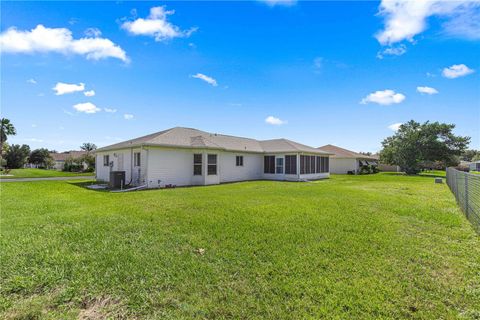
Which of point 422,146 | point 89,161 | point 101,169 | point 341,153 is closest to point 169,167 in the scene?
point 101,169

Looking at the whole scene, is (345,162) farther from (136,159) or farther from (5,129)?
(5,129)

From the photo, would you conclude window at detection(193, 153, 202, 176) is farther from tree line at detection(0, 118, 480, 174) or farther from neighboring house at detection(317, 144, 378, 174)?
tree line at detection(0, 118, 480, 174)

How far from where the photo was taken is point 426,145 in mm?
32438

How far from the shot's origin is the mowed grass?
9.43 feet

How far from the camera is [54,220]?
21.9 ft

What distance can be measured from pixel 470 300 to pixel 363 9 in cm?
1156

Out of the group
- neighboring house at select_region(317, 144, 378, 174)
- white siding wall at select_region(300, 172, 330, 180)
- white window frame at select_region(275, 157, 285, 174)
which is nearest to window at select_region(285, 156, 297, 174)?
white window frame at select_region(275, 157, 285, 174)

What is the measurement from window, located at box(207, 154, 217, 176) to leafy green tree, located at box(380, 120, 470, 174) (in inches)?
1151

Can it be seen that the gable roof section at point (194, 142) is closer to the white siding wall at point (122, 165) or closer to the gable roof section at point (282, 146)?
the gable roof section at point (282, 146)

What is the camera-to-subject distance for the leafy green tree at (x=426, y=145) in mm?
32156

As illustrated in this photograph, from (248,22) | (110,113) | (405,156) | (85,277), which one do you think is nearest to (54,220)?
(85,277)

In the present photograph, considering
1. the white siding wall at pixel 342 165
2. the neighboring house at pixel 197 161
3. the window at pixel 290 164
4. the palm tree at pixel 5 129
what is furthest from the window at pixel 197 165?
the palm tree at pixel 5 129

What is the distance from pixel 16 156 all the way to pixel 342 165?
62.4m

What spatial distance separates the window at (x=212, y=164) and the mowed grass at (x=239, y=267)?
1027 cm
